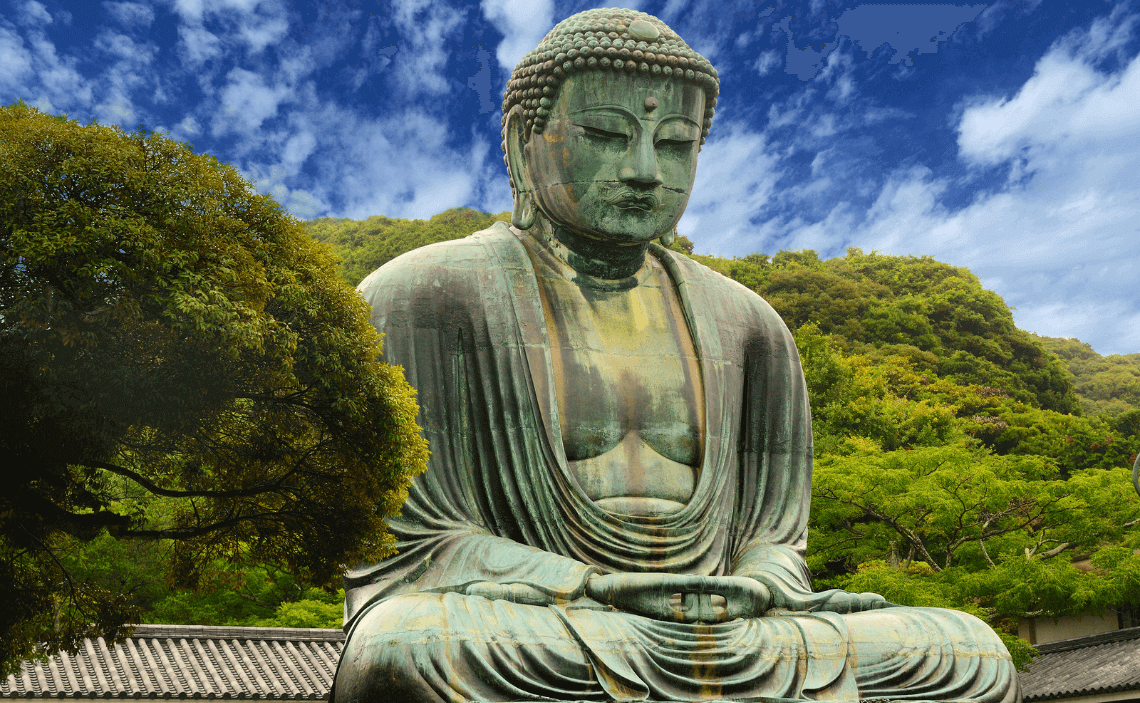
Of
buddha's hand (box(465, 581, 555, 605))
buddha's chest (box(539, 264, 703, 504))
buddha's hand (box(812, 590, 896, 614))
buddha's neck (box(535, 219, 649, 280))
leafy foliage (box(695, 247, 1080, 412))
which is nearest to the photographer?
buddha's hand (box(465, 581, 555, 605))

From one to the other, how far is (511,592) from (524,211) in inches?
95.5

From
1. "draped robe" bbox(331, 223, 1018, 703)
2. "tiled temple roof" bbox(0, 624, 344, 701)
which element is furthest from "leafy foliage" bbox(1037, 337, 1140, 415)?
"draped robe" bbox(331, 223, 1018, 703)

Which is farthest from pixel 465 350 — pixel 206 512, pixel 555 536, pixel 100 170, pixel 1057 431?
pixel 1057 431

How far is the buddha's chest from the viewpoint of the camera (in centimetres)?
609

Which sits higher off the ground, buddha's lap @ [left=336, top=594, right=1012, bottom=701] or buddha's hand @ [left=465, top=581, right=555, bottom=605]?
buddha's hand @ [left=465, top=581, right=555, bottom=605]

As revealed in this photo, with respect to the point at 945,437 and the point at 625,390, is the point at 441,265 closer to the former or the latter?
the point at 625,390

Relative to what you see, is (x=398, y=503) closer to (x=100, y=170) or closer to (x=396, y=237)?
(x=100, y=170)

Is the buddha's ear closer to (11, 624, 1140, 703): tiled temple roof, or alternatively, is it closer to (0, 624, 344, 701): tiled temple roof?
(11, 624, 1140, 703): tiled temple roof

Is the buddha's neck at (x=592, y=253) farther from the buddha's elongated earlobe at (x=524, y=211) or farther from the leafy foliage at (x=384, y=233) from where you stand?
the leafy foliage at (x=384, y=233)

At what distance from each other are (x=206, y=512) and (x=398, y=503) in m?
2.64

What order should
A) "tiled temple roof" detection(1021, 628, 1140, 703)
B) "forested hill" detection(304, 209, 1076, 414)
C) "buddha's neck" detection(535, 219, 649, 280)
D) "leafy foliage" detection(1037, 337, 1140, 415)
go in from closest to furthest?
"buddha's neck" detection(535, 219, 649, 280), "tiled temple roof" detection(1021, 628, 1140, 703), "forested hill" detection(304, 209, 1076, 414), "leafy foliage" detection(1037, 337, 1140, 415)

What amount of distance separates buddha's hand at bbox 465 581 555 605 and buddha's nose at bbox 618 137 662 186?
231cm

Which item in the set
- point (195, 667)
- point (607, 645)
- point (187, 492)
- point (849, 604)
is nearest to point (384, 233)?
point (195, 667)

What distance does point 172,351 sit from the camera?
6086 mm
